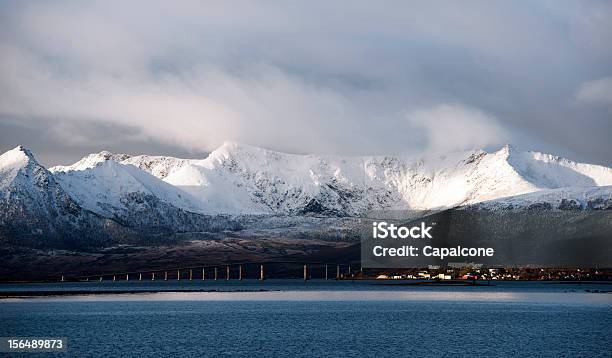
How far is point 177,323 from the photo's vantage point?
17912 centimetres

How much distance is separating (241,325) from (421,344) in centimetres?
4482

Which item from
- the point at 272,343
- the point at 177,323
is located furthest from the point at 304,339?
the point at 177,323

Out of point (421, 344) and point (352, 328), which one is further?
point (352, 328)

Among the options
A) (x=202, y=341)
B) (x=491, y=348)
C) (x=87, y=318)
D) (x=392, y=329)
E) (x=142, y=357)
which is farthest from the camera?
(x=87, y=318)

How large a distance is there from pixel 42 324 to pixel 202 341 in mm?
46993

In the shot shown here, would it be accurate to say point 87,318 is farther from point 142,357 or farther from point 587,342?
point 587,342

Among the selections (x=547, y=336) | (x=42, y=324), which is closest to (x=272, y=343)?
(x=547, y=336)

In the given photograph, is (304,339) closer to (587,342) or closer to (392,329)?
(392,329)

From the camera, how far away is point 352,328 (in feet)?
546

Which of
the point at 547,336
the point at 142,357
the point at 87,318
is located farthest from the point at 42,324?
the point at 547,336

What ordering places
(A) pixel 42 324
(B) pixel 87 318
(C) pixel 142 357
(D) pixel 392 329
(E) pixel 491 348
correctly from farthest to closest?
(B) pixel 87 318 → (A) pixel 42 324 → (D) pixel 392 329 → (E) pixel 491 348 → (C) pixel 142 357

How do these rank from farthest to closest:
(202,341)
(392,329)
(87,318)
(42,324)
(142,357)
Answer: (87,318)
(42,324)
(392,329)
(202,341)
(142,357)

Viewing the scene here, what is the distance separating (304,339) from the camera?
146500mm

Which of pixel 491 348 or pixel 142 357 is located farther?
pixel 491 348
